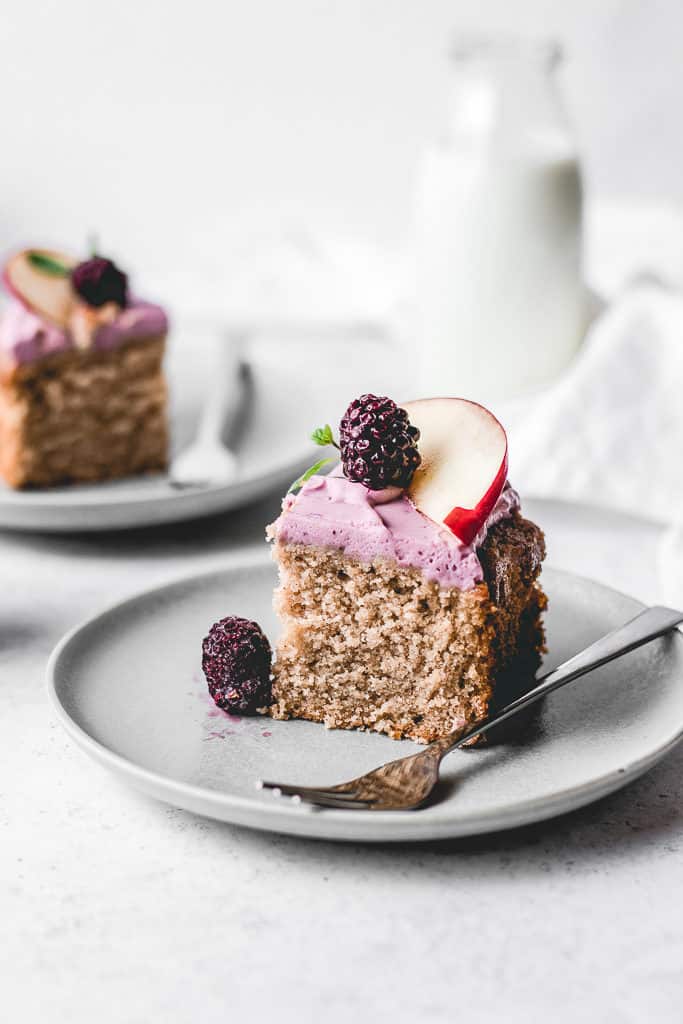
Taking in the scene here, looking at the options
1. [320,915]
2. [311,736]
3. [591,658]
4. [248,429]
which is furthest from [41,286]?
[320,915]

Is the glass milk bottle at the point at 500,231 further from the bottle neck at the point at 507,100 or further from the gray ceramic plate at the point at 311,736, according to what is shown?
the gray ceramic plate at the point at 311,736

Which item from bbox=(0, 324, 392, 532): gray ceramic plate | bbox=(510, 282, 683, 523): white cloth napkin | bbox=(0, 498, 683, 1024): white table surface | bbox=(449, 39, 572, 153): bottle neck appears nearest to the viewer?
bbox=(0, 498, 683, 1024): white table surface

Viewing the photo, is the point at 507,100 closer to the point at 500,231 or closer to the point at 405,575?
the point at 500,231

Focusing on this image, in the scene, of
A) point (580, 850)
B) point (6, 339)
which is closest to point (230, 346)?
point (6, 339)

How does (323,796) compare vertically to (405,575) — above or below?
below

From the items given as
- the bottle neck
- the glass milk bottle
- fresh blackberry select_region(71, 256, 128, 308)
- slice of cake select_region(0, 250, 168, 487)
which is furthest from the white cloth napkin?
fresh blackberry select_region(71, 256, 128, 308)

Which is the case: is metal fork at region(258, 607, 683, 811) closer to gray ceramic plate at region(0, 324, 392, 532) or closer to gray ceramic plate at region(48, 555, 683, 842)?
gray ceramic plate at region(48, 555, 683, 842)

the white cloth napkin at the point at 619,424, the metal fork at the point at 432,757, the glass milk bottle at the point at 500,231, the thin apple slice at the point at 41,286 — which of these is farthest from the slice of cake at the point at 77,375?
the metal fork at the point at 432,757
